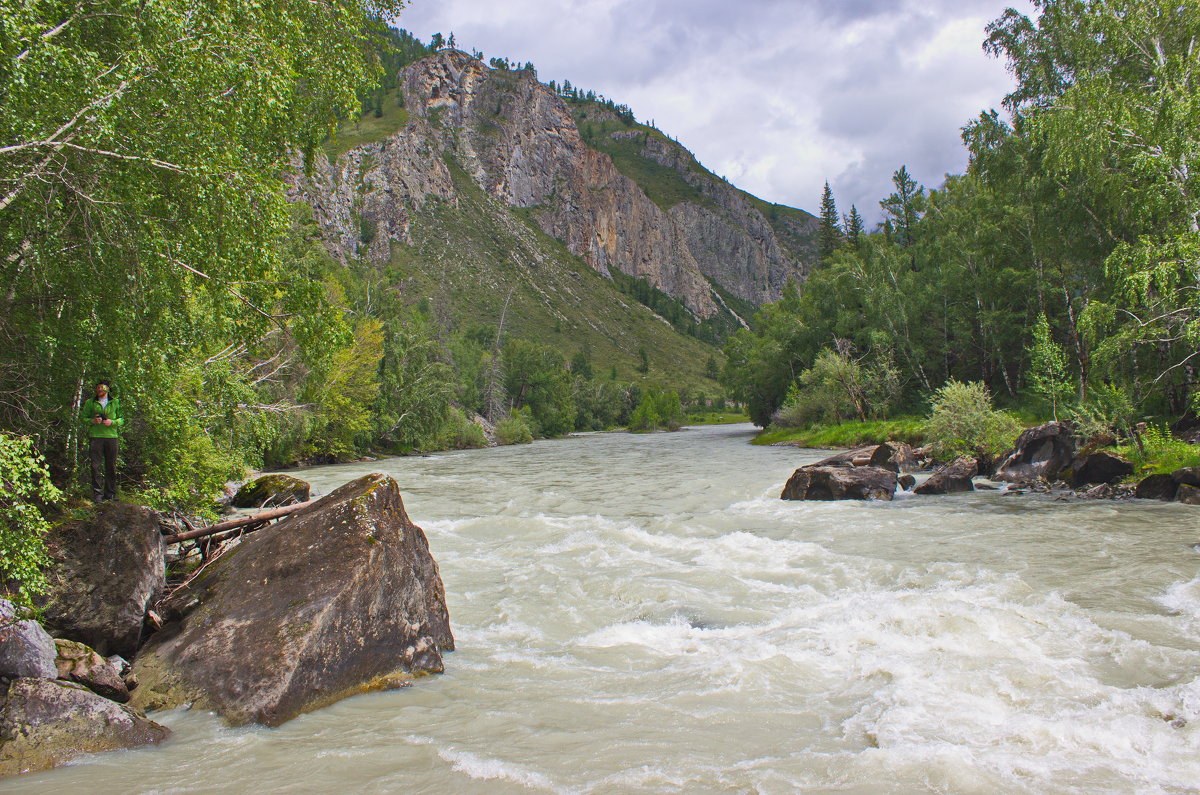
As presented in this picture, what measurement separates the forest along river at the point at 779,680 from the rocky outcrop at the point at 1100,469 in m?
6.05

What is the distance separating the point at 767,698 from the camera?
21.1 ft

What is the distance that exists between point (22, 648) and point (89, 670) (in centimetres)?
69

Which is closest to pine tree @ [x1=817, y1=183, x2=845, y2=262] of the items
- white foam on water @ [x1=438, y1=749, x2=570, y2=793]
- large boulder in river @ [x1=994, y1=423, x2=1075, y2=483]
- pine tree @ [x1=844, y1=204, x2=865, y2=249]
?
pine tree @ [x1=844, y1=204, x2=865, y2=249]

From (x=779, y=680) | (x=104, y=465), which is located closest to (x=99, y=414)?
(x=104, y=465)

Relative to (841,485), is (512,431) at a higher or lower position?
higher

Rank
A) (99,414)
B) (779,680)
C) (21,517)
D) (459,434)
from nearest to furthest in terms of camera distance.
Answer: (21,517) < (779,680) < (99,414) < (459,434)

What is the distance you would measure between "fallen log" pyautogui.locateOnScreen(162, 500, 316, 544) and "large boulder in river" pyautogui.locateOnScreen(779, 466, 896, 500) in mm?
16167

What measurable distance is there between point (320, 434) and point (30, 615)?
35.8m

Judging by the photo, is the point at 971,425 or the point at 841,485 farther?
the point at 971,425

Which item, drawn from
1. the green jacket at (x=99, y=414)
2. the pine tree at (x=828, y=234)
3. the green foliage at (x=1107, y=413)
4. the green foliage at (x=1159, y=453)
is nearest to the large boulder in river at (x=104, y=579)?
the green jacket at (x=99, y=414)

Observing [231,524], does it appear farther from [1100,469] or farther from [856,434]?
[856,434]

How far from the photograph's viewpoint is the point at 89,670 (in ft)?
19.6

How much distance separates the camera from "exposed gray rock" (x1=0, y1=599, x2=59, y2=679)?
5.32 meters

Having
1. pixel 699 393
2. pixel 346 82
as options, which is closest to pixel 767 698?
pixel 346 82
